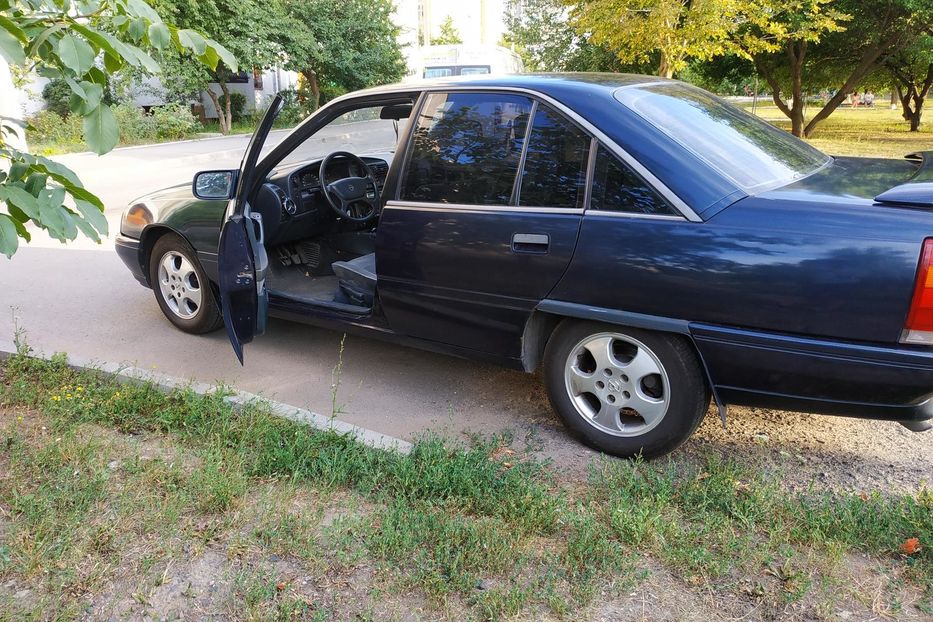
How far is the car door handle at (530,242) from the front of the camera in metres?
3.46

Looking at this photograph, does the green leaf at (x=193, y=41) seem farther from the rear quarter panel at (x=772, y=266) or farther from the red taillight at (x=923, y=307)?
the red taillight at (x=923, y=307)

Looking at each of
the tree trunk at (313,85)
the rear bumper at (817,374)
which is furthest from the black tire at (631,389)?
the tree trunk at (313,85)

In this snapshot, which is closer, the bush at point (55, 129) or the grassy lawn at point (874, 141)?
the grassy lawn at point (874, 141)

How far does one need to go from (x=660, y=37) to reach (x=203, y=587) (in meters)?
16.1

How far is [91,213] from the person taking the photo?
248 centimetres

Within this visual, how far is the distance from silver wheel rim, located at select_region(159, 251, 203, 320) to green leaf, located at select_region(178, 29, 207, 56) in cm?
278

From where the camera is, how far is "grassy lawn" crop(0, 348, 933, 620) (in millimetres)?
2502

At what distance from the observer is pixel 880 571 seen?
2656 millimetres

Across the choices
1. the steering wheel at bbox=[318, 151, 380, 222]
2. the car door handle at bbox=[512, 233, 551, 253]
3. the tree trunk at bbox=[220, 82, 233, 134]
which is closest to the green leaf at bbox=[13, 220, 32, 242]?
the car door handle at bbox=[512, 233, 551, 253]

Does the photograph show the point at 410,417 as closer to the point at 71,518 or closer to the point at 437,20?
the point at 71,518

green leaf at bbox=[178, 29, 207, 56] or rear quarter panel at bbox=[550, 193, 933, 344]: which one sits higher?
green leaf at bbox=[178, 29, 207, 56]

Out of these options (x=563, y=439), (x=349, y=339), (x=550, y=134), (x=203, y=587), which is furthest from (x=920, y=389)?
(x=349, y=339)

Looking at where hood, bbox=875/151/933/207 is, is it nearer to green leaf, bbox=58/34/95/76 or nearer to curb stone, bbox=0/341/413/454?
curb stone, bbox=0/341/413/454

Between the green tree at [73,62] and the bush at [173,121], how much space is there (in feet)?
70.3
